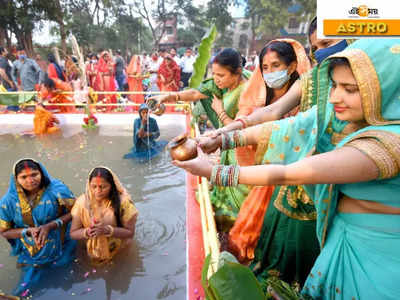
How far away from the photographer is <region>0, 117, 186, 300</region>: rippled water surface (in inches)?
110

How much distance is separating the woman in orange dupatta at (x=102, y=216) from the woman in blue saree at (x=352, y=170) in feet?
5.75

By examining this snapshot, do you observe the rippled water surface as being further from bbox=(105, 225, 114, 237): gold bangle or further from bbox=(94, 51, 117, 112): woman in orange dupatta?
bbox=(94, 51, 117, 112): woman in orange dupatta

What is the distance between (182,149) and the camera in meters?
1.42

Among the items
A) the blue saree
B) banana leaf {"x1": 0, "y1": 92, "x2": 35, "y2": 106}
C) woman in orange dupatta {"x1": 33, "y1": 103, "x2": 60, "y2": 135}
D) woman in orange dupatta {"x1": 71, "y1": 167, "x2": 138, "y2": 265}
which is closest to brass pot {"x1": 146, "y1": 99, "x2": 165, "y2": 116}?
woman in orange dupatta {"x1": 71, "y1": 167, "x2": 138, "y2": 265}

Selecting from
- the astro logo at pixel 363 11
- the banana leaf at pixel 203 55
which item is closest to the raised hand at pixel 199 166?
the astro logo at pixel 363 11

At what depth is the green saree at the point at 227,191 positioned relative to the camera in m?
2.43

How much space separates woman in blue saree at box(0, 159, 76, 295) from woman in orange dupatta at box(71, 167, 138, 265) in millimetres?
234

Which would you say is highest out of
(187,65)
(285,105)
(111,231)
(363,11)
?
(187,65)

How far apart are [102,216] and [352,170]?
100 inches

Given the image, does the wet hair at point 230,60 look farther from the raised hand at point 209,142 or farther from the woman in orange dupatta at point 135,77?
the woman in orange dupatta at point 135,77

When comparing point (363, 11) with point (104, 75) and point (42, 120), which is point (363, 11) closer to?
point (42, 120)

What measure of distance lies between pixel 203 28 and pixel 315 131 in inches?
1376

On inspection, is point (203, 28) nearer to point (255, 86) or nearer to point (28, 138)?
point (28, 138)

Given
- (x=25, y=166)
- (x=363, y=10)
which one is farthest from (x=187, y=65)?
(x=363, y=10)
